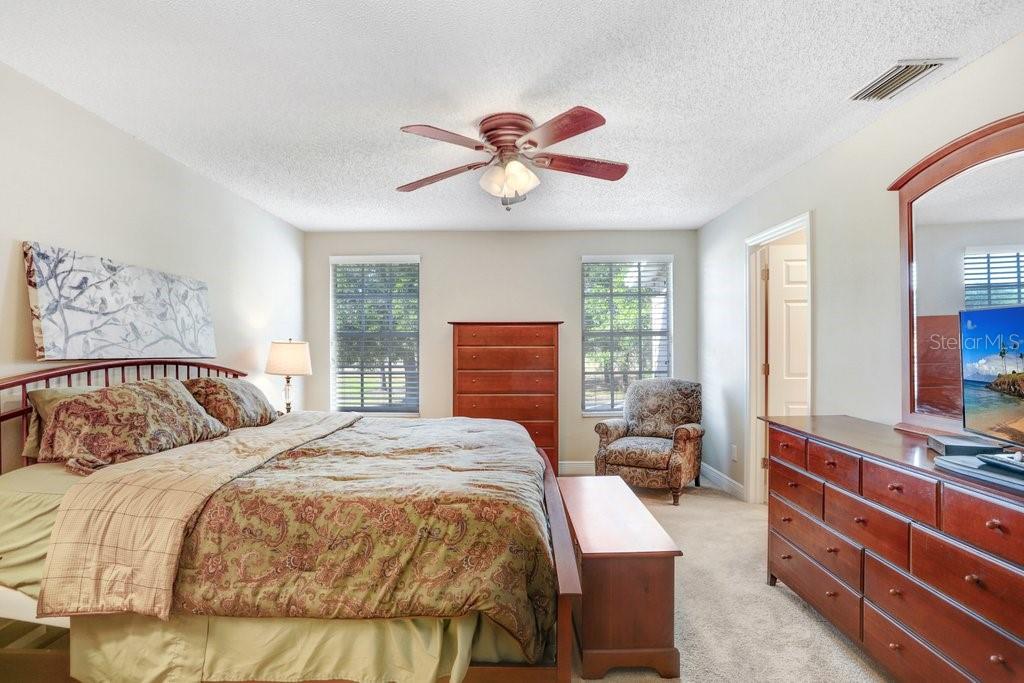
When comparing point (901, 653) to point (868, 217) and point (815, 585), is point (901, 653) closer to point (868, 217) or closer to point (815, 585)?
point (815, 585)

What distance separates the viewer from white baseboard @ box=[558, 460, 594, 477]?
5602mm

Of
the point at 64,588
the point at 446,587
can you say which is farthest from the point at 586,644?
the point at 64,588

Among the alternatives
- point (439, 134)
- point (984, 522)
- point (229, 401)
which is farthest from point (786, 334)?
point (229, 401)

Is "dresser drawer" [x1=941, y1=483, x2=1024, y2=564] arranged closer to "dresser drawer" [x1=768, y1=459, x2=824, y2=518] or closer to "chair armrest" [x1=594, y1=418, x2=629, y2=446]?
"dresser drawer" [x1=768, y1=459, x2=824, y2=518]

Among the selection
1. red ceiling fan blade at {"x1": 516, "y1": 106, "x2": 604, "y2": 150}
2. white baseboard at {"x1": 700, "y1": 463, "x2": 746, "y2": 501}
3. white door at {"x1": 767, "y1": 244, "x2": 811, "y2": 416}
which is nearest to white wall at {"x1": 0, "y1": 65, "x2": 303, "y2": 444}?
red ceiling fan blade at {"x1": 516, "y1": 106, "x2": 604, "y2": 150}

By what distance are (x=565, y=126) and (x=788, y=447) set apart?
6.63 feet

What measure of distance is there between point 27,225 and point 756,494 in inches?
206

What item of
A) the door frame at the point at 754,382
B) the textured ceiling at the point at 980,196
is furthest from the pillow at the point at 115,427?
the door frame at the point at 754,382

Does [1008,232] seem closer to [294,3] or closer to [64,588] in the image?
[294,3]

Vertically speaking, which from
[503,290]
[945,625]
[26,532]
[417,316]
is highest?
[503,290]

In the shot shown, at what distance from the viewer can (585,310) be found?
5734 millimetres

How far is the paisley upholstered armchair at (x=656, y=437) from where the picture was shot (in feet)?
15.0

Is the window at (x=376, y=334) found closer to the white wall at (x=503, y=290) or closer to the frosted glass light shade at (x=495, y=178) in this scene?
the white wall at (x=503, y=290)

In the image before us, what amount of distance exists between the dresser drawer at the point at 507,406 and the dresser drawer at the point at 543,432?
55mm
